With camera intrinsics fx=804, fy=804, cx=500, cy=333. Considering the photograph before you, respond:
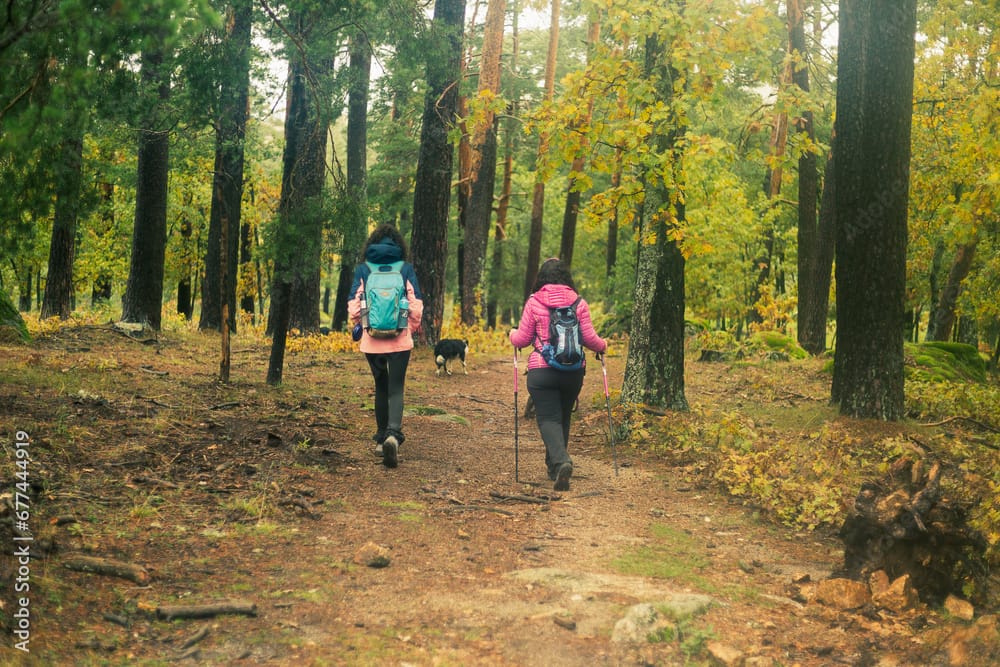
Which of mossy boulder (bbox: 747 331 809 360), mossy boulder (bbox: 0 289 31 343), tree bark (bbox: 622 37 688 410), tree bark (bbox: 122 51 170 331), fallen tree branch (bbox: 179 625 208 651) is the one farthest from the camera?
mossy boulder (bbox: 747 331 809 360)

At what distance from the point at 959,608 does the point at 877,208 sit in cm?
575

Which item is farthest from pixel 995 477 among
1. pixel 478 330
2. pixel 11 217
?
pixel 478 330

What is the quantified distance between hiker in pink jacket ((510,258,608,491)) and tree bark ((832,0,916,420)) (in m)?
3.68

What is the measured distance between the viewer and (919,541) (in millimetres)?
4898

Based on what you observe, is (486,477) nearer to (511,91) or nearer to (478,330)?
(478,330)

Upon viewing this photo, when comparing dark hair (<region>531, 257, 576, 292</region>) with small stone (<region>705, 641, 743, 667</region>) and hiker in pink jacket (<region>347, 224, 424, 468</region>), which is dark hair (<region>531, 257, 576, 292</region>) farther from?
small stone (<region>705, 641, 743, 667</region>)

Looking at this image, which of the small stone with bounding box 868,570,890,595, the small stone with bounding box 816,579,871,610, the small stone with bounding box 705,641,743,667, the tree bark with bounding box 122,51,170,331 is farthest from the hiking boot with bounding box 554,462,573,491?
the tree bark with bounding box 122,51,170,331

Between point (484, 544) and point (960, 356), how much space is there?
13.0 m

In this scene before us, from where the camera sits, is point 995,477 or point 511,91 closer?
point 995,477

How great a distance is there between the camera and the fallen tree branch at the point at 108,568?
439cm

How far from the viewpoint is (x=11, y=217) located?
6.03 metres

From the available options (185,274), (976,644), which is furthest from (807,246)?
(185,274)

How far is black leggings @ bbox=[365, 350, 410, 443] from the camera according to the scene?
7.91 metres

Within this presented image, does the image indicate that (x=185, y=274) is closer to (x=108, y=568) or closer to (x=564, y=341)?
(x=564, y=341)
